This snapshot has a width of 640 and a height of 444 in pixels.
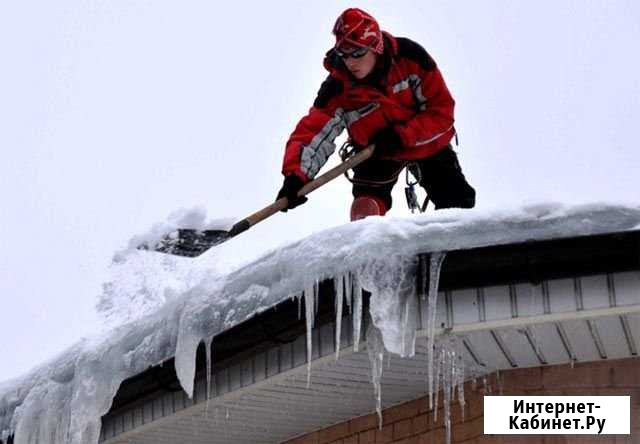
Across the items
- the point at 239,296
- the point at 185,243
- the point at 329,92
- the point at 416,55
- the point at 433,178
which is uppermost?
the point at 416,55

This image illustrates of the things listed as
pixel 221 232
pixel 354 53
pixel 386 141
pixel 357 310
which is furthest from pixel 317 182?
pixel 357 310

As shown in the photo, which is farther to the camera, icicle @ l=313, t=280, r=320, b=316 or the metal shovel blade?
the metal shovel blade

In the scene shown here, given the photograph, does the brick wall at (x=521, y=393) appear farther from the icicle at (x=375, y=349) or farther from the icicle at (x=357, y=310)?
the icicle at (x=357, y=310)

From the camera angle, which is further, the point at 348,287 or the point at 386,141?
the point at 386,141

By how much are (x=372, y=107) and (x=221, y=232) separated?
1.08 m

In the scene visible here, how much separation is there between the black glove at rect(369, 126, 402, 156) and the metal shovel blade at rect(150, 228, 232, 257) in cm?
103

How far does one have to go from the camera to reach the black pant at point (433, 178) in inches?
275

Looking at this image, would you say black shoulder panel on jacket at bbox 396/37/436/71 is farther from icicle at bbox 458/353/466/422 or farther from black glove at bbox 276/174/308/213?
icicle at bbox 458/353/466/422

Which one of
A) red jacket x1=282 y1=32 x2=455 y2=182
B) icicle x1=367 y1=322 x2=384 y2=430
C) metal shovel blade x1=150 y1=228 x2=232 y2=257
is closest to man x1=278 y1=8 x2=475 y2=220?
red jacket x1=282 y1=32 x2=455 y2=182

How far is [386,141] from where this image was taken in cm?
671

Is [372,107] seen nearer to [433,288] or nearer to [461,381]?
[461,381]

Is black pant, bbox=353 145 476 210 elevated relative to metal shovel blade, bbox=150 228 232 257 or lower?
elevated

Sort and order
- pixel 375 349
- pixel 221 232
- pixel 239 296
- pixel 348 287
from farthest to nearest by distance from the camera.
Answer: pixel 221 232 < pixel 239 296 < pixel 375 349 < pixel 348 287

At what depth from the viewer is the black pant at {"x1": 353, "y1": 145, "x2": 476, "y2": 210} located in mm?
6973
